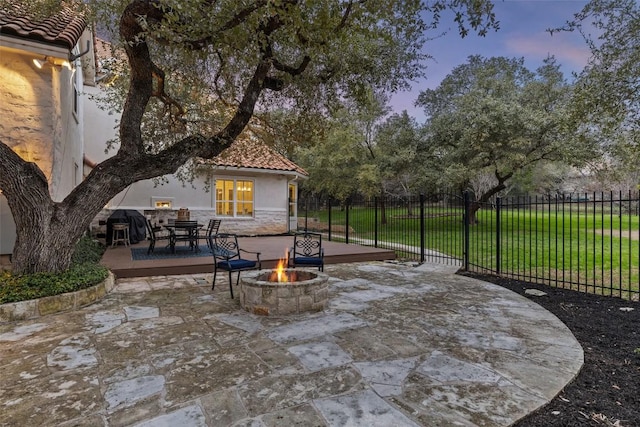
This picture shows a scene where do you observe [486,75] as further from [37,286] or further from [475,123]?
[37,286]

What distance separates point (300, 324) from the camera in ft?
12.7

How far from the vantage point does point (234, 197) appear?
13531mm

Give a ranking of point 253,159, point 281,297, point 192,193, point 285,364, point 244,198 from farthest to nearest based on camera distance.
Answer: point 244,198 < point 192,193 < point 253,159 < point 281,297 < point 285,364

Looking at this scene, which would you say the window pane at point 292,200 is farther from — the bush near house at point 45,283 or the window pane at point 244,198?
the bush near house at point 45,283

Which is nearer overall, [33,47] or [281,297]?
[281,297]

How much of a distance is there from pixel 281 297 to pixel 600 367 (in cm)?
318

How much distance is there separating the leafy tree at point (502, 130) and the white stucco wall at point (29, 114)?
35.3 feet

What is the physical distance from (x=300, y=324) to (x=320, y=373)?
1.20m

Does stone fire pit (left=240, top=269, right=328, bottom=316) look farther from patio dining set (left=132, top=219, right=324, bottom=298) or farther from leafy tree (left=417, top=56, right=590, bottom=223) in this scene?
leafy tree (left=417, top=56, right=590, bottom=223)

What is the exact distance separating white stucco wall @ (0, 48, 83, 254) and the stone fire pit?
4720 millimetres

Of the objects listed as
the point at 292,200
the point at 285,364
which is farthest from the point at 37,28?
the point at 292,200

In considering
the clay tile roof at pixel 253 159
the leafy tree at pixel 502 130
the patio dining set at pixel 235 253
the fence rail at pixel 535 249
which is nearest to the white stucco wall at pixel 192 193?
the clay tile roof at pixel 253 159

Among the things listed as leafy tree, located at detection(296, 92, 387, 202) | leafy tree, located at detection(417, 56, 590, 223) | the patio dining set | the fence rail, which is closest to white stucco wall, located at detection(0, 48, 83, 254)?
the patio dining set

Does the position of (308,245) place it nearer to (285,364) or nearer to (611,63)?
(285,364)
